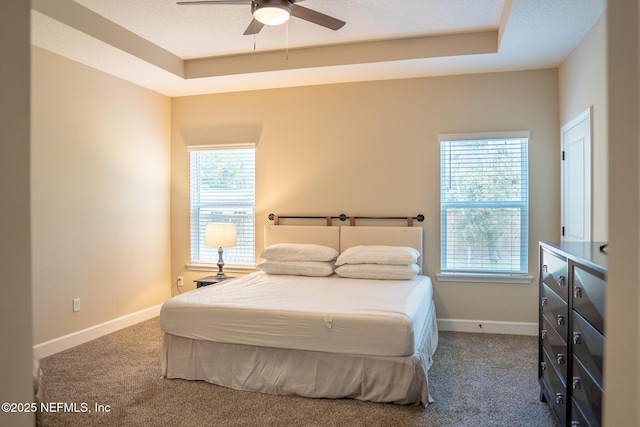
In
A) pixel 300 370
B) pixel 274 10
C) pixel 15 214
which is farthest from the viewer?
pixel 300 370

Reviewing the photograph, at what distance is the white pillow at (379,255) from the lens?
421 cm

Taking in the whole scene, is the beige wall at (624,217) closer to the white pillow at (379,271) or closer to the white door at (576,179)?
the white door at (576,179)

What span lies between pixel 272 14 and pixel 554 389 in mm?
2827

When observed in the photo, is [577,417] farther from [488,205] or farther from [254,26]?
[254,26]

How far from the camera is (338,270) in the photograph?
14.4 ft

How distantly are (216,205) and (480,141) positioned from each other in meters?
3.10

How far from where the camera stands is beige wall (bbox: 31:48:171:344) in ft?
12.6

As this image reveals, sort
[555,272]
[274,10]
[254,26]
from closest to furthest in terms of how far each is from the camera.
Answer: [555,272]
[274,10]
[254,26]

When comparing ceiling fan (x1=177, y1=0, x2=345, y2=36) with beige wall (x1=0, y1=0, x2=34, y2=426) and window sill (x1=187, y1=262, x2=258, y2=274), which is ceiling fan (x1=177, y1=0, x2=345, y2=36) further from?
window sill (x1=187, y1=262, x2=258, y2=274)

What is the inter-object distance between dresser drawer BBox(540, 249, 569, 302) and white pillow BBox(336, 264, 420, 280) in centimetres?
140

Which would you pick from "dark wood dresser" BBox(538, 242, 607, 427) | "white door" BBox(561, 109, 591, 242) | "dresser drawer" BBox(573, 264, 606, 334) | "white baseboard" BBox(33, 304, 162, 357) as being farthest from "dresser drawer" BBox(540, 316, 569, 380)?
"white baseboard" BBox(33, 304, 162, 357)

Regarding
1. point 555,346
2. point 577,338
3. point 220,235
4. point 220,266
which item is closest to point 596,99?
point 555,346

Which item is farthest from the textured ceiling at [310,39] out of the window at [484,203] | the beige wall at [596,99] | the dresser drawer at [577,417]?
the dresser drawer at [577,417]

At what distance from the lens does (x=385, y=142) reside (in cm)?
483
